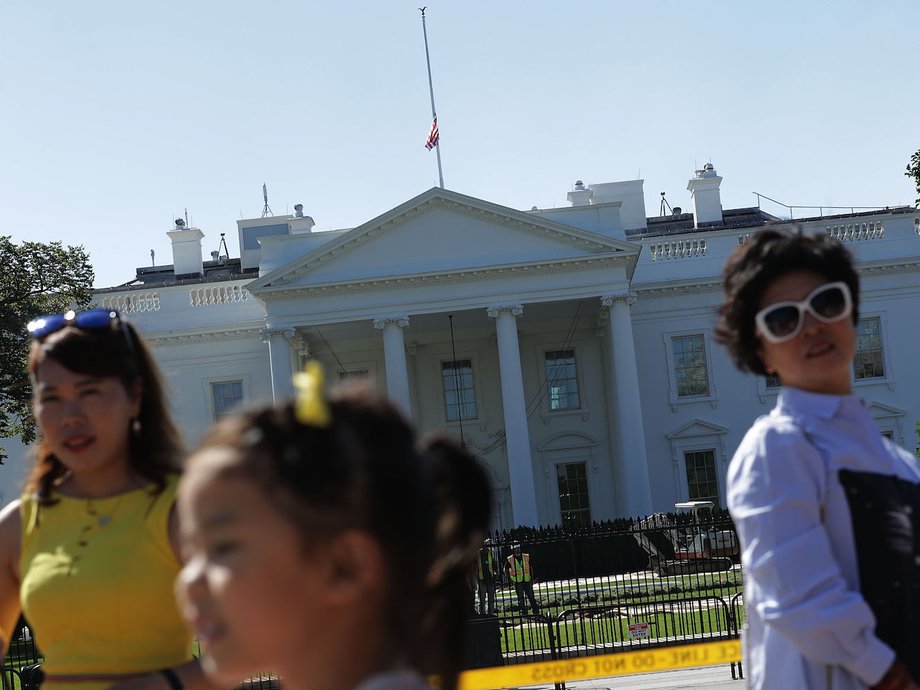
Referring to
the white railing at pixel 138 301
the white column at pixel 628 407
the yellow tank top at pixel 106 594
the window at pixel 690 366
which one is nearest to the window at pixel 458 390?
the white column at pixel 628 407

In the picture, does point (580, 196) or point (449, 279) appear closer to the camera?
Result: point (449, 279)

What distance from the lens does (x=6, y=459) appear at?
42.2 metres

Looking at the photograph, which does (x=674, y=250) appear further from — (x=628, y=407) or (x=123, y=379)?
(x=123, y=379)

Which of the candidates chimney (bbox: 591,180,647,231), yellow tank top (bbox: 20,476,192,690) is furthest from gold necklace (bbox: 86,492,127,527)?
chimney (bbox: 591,180,647,231)

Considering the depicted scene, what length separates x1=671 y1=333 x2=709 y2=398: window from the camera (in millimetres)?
42781

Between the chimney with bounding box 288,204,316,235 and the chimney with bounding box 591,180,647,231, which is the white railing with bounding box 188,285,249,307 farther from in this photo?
the chimney with bounding box 591,180,647,231

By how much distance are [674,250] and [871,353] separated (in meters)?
8.11

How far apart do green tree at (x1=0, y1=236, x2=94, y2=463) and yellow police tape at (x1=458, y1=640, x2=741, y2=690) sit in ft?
92.4

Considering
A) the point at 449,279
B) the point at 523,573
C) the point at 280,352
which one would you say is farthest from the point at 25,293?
the point at 523,573

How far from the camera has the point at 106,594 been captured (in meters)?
2.71

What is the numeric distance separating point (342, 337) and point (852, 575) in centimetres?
3998

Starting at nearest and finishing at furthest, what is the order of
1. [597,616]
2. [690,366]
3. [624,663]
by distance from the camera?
[624,663], [597,616], [690,366]

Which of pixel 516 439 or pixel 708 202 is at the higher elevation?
pixel 708 202

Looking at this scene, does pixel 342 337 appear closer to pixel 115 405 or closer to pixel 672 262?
pixel 672 262
